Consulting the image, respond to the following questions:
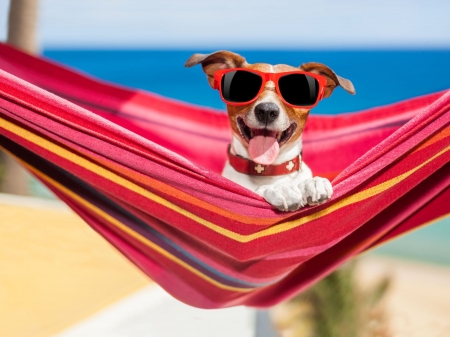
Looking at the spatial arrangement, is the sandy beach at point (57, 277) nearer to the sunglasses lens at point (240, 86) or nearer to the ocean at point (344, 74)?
the sunglasses lens at point (240, 86)

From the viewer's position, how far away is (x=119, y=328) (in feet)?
6.38

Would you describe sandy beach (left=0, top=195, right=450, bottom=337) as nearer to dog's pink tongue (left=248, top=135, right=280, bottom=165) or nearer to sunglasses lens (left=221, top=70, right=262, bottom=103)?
dog's pink tongue (left=248, top=135, right=280, bottom=165)

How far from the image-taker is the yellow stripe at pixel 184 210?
3.39 ft

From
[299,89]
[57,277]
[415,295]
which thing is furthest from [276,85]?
[415,295]

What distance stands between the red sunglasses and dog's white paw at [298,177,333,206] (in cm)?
23

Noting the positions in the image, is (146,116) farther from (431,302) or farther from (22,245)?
(431,302)

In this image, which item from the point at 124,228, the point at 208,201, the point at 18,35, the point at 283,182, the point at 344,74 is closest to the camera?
the point at 208,201

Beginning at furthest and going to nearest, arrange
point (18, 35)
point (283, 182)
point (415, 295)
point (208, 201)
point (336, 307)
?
1. point (415, 295)
2. point (18, 35)
3. point (336, 307)
4. point (283, 182)
5. point (208, 201)

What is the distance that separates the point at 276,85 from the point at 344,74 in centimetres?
311

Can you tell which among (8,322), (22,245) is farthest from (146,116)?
(22,245)

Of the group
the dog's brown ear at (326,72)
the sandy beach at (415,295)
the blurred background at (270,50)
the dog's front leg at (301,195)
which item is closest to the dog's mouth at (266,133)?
the dog's brown ear at (326,72)

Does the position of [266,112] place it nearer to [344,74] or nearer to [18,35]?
[18,35]

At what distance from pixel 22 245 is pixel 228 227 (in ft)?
5.04

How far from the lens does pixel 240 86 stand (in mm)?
1238
